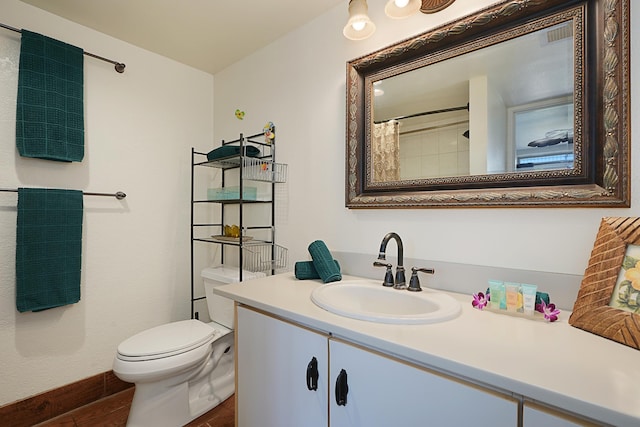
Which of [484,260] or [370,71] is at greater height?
[370,71]

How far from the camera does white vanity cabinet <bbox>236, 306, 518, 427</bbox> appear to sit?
2.21 ft

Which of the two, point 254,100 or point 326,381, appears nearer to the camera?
point 326,381

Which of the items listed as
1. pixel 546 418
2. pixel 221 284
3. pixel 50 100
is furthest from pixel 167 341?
pixel 546 418

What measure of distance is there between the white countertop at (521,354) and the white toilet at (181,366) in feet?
2.53

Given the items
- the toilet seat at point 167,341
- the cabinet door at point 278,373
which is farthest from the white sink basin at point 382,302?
the toilet seat at point 167,341

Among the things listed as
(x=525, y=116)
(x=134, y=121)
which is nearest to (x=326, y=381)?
(x=525, y=116)

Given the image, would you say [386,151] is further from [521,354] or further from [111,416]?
[111,416]

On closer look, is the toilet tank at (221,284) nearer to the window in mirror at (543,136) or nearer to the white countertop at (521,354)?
the white countertop at (521,354)

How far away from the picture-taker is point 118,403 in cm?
178

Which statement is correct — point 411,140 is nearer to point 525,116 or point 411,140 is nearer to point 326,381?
point 525,116

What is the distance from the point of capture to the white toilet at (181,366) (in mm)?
1386

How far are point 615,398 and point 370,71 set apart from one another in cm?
140

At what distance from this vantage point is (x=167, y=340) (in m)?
1.52

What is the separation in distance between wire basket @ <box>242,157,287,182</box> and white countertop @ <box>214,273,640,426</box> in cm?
102
